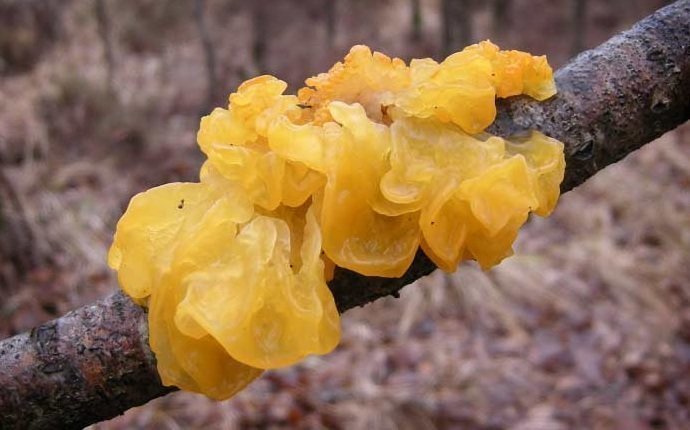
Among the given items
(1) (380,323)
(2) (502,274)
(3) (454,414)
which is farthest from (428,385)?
(2) (502,274)

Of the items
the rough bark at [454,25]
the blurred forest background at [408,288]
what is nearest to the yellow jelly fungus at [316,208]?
the blurred forest background at [408,288]

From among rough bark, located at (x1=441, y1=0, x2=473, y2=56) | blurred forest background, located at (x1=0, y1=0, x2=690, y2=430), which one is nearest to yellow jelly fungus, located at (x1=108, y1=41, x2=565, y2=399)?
blurred forest background, located at (x1=0, y1=0, x2=690, y2=430)

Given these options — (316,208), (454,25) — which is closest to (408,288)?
Result: (316,208)

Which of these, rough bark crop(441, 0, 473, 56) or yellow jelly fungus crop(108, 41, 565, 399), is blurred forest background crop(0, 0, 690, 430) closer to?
rough bark crop(441, 0, 473, 56)

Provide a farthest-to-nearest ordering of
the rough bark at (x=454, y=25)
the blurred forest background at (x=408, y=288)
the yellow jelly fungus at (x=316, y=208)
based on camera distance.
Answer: the rough bark at (x=454, y=25) < the blurred forest background at (x=408, y=288) < the yellow jelly fungus at (x=316, y=208)

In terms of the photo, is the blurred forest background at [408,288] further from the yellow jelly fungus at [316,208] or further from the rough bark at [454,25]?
the yellow jelly fungus at [316,208]

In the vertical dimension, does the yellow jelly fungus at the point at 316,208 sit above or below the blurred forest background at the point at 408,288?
above

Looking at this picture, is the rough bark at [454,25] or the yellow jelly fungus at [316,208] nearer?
the yellow jelly fungus at [316,208]
